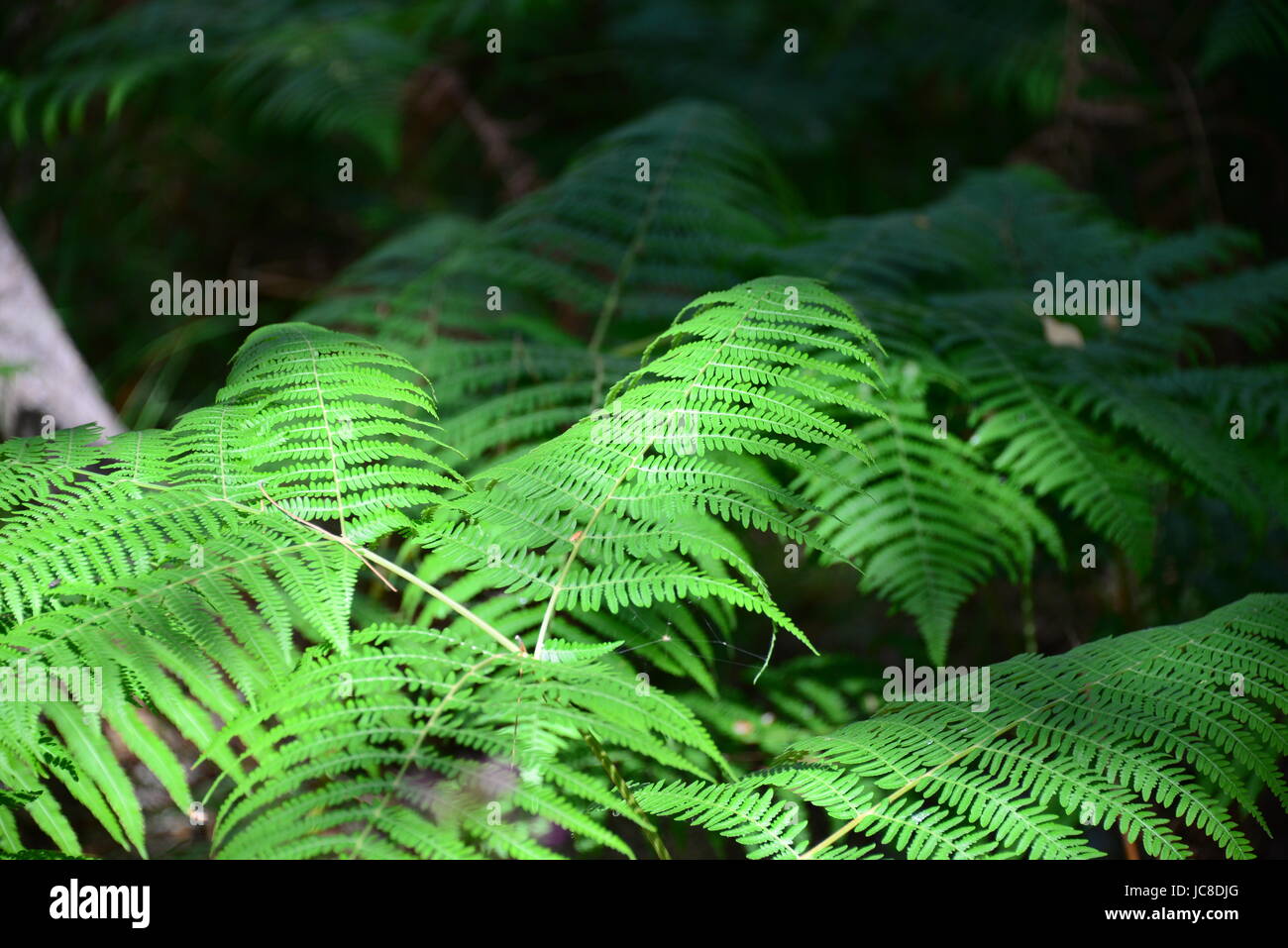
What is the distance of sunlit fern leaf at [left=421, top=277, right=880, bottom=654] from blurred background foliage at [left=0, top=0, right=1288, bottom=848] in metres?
0.52

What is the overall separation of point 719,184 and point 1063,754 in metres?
1.92

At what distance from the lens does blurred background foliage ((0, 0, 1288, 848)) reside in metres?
2.33

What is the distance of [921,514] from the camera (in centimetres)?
185

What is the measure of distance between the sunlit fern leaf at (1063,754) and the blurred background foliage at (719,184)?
447 millimetres

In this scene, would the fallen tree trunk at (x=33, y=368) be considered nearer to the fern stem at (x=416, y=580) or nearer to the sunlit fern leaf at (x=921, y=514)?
the fern stem at (x=416, y=580)

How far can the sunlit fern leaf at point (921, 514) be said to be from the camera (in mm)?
1716
